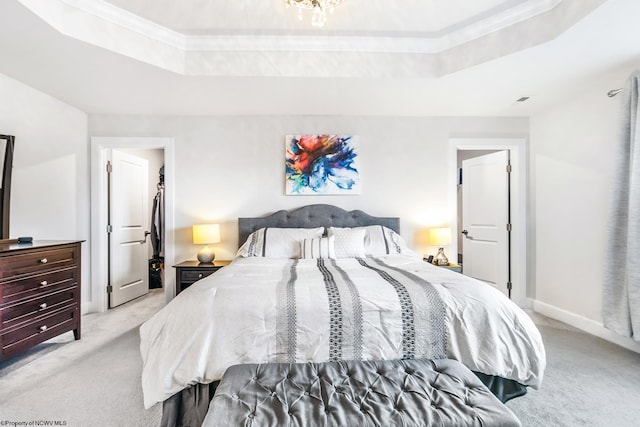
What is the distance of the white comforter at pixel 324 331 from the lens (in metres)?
1.55

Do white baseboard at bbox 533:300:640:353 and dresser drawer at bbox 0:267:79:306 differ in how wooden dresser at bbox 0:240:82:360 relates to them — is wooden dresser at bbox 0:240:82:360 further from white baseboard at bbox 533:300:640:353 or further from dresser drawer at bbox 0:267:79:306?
white baseboard at bbox 533:300:640:353

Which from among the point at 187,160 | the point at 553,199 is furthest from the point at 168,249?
the point at 553,199

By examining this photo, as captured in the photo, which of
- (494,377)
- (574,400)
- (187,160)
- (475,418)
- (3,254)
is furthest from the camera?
(187,160)

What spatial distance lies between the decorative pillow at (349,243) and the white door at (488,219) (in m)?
1.93

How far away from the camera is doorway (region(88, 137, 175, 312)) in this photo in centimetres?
370

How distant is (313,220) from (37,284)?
8.30 ft

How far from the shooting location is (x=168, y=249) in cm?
372

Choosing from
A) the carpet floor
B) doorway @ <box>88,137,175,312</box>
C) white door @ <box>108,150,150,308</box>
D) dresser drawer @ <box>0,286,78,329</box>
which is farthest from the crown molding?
the carpet floor

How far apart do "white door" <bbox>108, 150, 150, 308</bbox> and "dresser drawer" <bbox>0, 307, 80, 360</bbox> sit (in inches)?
41.7

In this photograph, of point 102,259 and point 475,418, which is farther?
point 102,259

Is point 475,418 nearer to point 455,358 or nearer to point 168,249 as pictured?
point 455,358

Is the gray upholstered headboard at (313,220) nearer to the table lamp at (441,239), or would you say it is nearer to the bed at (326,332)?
the table lamp at (441,239)

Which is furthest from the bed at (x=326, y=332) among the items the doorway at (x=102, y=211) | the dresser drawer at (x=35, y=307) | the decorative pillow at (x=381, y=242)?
the doorway at (x=102, y=211)

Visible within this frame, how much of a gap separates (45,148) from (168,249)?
1.56 m
